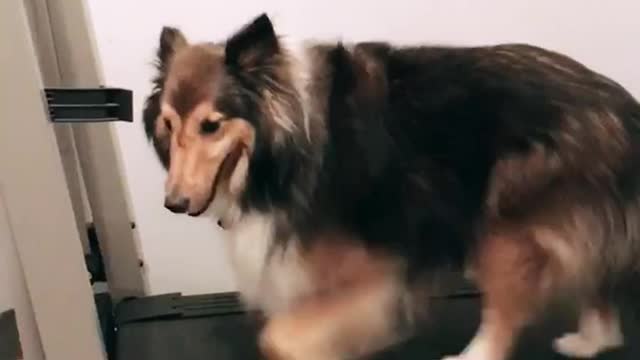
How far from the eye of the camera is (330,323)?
112 cm

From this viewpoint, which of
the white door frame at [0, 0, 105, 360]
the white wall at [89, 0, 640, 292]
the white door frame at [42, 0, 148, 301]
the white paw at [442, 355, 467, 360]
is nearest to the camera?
the white door frame at [0, 0, 105, 360]

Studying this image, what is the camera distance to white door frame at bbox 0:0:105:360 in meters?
1.02

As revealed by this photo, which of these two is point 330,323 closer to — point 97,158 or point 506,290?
point 506,290

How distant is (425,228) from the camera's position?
1125 mm

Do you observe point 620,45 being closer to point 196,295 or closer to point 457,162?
point 457,162

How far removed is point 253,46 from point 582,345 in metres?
0.55

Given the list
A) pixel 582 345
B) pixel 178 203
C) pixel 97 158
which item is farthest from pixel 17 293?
pixel 582 345

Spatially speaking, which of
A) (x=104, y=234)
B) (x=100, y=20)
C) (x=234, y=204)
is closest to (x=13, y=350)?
(x=104, y=234)

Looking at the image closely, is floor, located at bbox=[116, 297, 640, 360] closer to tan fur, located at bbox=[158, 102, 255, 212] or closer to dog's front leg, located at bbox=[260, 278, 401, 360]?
dog's front leg, located at bbox=[260, 278, 401, 360]

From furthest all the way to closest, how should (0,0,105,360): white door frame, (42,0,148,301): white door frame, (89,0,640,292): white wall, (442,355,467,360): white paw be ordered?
(89,0,640,292): white wall → (42,0,148,301): white door frame → (442,355,467,360): white paw → (0,0,105,360): white door frame

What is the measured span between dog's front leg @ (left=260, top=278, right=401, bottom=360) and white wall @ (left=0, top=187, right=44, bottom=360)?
0.99ft

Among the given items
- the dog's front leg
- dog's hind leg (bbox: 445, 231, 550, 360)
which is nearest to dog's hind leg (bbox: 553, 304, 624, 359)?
dog's hind leg (bbox: 445, 231, 550, 360)

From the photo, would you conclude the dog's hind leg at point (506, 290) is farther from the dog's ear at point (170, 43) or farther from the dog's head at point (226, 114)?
the dog's ear at point (170, 43)

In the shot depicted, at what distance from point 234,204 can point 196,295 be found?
1.49 feet
